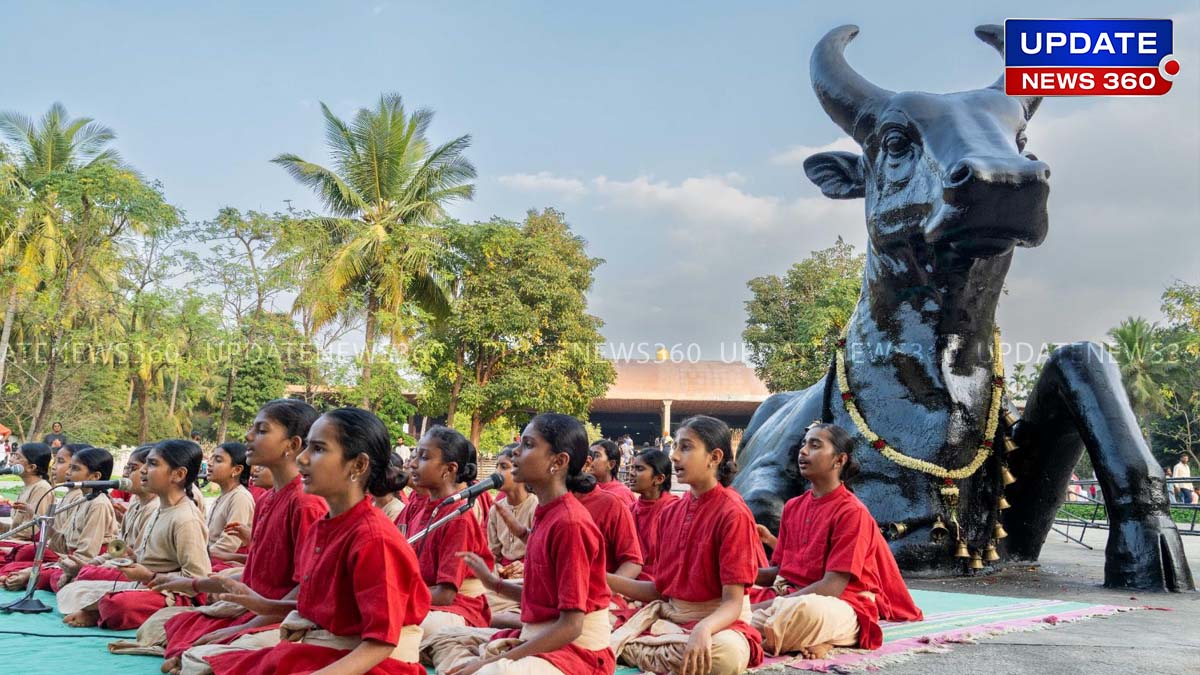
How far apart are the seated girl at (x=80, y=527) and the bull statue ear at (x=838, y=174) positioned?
4784mm

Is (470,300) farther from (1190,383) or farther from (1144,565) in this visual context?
(1190,383)

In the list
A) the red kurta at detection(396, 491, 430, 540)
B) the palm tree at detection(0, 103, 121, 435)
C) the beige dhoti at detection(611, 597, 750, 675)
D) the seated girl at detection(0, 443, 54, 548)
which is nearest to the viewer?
the beige dhoti at detection(611, 597, 750, 675)

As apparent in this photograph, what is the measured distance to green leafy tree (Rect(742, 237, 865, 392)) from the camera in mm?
23062

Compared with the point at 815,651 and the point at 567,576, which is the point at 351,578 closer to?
the point at 567,576

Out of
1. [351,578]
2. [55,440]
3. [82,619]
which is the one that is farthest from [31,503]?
[55,440]

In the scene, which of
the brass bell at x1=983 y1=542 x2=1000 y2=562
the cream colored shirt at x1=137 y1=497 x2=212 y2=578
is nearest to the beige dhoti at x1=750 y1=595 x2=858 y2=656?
the brass bell at x1=983 y1=542 x2=1000 y2=562

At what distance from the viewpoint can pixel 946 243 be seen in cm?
530

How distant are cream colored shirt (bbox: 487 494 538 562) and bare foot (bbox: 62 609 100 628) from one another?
2021 millimetres

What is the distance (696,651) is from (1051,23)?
21.2 feet

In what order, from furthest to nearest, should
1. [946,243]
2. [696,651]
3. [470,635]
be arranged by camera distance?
[946,243] → [470,635] → [696,651]

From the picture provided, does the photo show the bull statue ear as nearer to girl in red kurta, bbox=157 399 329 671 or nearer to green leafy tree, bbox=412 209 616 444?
girl in red kurta, bbox=157 399 329 671

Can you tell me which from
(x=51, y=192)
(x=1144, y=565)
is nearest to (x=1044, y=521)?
(x=1144, y=565)

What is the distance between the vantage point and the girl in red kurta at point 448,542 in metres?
4.19

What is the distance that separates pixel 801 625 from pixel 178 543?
2.92 m
